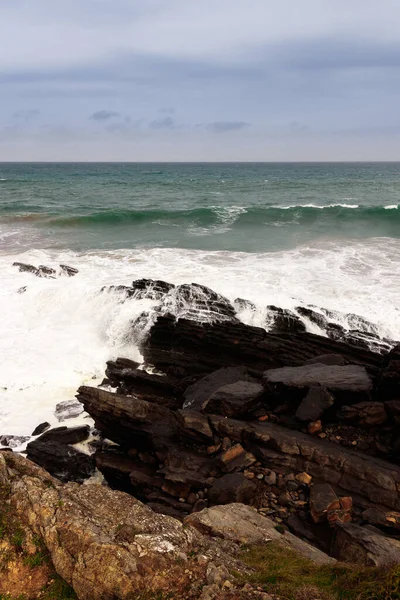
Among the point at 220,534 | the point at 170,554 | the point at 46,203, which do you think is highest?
the point at 46,203

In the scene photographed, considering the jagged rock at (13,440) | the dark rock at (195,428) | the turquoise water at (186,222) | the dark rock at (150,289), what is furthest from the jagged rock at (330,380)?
the turquoise water at (186,222)

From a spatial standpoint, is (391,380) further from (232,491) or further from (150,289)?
(150,289)

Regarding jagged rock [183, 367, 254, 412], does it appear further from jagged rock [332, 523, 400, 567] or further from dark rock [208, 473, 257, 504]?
jagged rock [332, 523, 400, 567]

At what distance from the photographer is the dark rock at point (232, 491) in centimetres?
1003

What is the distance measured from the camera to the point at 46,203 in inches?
2456

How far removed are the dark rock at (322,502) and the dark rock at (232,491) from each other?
1305 mm

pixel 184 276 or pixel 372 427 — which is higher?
pixel 184 276

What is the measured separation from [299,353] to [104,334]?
27.5 ft

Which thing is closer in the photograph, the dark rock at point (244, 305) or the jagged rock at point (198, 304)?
the jagged rock at point (198, 304)

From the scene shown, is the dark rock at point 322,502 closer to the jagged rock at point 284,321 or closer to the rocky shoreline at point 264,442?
the rocky shoreline at point 264,442

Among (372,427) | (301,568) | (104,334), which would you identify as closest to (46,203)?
(104,334)

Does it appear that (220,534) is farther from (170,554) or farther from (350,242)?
(350,242)

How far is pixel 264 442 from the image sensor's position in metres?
11.4

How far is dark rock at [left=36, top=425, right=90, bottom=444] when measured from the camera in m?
13.0
